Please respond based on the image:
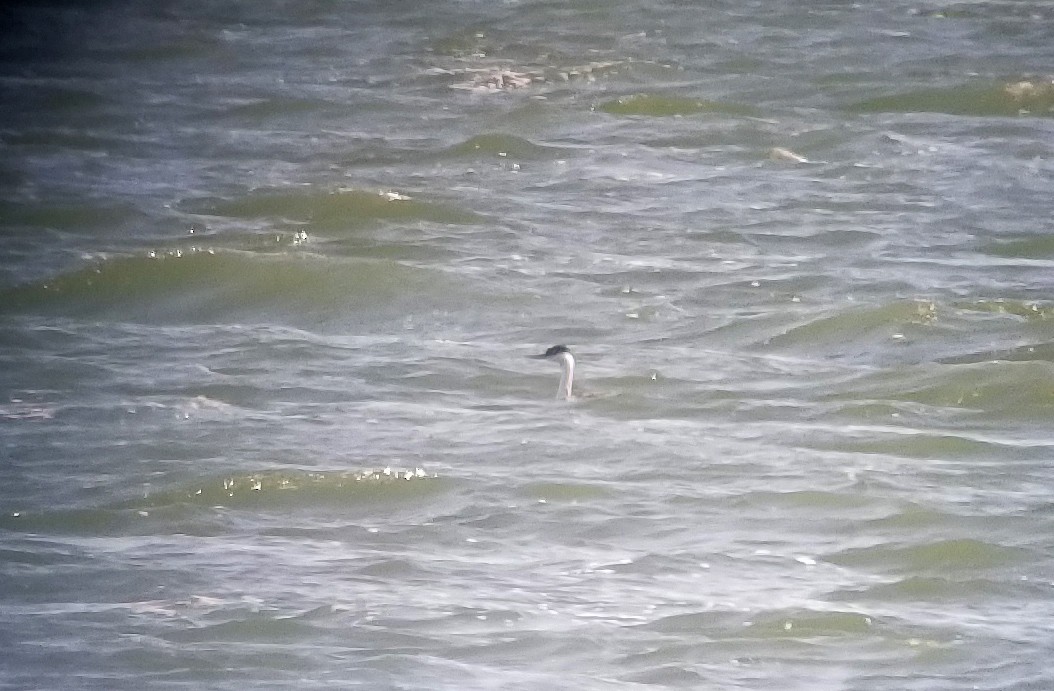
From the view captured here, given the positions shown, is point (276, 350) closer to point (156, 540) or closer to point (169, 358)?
point (169, 358)

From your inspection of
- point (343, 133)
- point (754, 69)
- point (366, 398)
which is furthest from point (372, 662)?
point (754, 69)

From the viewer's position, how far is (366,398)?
9.55 m

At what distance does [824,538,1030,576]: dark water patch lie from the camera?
7242mm

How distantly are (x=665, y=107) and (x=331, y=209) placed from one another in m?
3.30

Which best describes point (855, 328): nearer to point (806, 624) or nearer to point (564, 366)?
point (564, 366)

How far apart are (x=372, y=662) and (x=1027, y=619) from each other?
2.10m

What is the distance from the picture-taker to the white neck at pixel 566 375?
31.0ft

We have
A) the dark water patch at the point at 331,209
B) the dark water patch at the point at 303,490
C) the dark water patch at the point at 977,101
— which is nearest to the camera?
the dark water patch at the point at 303,490

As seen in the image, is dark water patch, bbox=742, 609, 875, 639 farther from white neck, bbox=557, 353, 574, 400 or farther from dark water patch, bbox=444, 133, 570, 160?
dark water patch, bbox=444, 133, 570, 160

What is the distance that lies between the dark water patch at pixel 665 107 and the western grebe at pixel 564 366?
5.85m

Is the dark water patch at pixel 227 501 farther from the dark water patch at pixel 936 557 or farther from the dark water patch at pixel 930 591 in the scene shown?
the dark water patch at pixel 930 591

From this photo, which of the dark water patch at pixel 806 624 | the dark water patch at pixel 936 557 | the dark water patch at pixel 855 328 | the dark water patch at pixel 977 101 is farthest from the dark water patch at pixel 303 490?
the dark water patch at pixel 977 101

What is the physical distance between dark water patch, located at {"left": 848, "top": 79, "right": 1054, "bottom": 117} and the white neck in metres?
6.37

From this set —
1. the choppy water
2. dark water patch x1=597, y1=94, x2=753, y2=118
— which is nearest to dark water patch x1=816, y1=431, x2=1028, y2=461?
the choppy water
